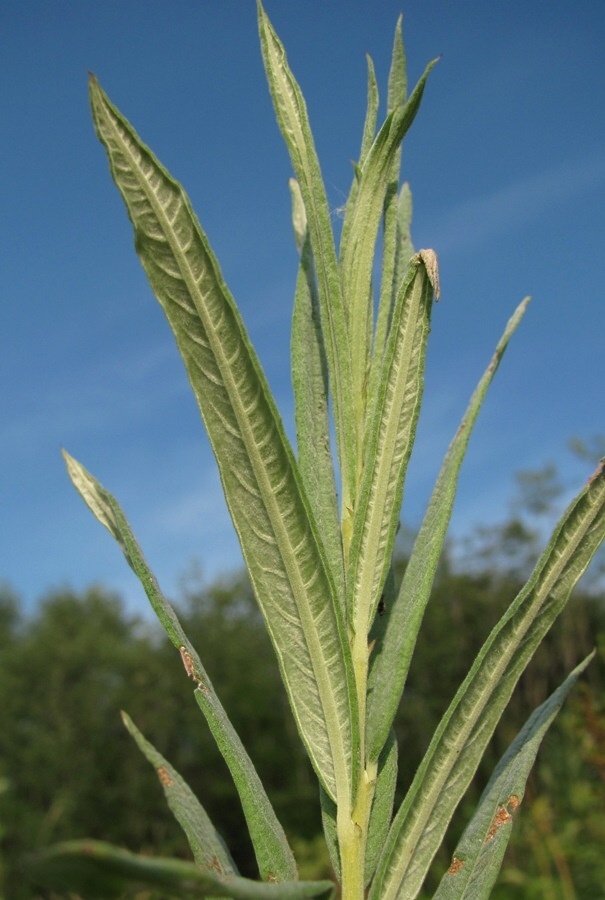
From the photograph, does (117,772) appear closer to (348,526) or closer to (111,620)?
(111,620)

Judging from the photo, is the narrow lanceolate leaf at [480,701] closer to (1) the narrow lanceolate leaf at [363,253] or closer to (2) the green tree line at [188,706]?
(1) the narrow lanceolate leaf at [363,253]

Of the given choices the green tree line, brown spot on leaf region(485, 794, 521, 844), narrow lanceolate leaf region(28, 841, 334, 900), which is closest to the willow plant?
brown spot on leaf region(485, 794, 521, 844)

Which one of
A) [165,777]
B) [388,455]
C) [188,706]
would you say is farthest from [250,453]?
[188,706]

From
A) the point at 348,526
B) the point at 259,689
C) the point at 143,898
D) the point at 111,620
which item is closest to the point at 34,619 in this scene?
the point at 111,620

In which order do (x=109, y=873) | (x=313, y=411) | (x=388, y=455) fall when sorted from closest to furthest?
1. (x=109, y=873)
2. (x=388, y=455)
3. (x=313, y=411)

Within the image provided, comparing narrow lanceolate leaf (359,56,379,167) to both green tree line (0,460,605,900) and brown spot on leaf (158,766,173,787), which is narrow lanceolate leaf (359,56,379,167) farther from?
green tree line (0,460,605,900)

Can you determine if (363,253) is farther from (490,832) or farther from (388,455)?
(490,832)

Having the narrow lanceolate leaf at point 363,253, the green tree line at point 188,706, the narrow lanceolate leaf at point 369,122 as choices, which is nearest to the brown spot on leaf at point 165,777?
the narrow lanceolate leaf at point 363,253
